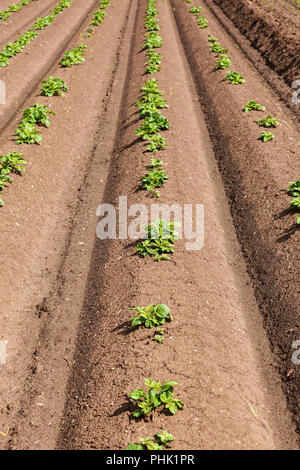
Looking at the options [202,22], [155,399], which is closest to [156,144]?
[155,399]

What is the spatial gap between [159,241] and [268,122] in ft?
22.3

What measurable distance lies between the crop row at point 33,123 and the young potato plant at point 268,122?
6991 mm

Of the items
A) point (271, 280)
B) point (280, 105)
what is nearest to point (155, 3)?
point (280, 105)

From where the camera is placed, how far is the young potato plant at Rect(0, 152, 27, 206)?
10.6 meters

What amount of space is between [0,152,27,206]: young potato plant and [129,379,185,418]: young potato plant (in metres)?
6.96

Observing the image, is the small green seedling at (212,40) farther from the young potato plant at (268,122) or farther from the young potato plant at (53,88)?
the young potato plant at (268,122)

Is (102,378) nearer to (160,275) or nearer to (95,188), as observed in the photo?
(160,275)

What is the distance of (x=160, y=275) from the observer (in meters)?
8.11

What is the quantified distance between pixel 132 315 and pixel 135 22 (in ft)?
85.4

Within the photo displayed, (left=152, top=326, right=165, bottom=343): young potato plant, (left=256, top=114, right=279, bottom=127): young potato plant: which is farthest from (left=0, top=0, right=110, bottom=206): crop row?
(left=256, top=114, right=279, bottom=127): young potato plant

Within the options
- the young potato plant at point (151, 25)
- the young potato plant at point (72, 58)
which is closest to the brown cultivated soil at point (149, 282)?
the young potato plant at point (72, 58)

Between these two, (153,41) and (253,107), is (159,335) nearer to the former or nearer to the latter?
(253,107)

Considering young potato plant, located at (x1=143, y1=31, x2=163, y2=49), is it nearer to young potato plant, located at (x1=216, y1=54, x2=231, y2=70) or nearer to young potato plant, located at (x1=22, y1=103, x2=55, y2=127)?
young potato plant, located at (x1=216, y1=54, x2=231, y2=70)

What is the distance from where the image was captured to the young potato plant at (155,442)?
204 inches
